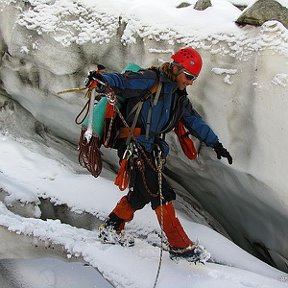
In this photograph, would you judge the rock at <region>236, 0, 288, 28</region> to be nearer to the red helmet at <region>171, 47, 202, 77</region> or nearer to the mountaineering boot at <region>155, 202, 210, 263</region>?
the red helmet at <region>171, 47, 202, 77</region>

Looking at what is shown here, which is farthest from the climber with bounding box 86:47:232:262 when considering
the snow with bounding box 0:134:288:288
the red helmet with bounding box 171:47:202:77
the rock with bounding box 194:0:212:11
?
the rock with bounding box 194:0:212:11

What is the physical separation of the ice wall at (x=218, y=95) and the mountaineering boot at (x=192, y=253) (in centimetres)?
65

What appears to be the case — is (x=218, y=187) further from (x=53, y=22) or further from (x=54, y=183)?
(x=53, y=22)

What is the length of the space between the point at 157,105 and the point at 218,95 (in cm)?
72

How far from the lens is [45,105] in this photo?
4.25 meters

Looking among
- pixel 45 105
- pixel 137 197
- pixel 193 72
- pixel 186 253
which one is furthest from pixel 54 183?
pixel 193 72

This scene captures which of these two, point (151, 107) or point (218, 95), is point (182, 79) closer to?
point (151, 107)

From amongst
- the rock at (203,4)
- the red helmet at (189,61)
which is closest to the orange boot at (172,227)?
the red helmet at (189,61)

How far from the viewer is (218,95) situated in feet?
11.0

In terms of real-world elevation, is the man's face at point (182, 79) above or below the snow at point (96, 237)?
above

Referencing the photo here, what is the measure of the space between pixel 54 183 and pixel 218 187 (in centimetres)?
125

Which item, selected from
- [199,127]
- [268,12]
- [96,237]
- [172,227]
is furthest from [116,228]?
[268,12]

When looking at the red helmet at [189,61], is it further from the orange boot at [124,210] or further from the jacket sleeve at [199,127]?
the orange boot at [124,210]

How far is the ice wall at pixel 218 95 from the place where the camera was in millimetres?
3156
